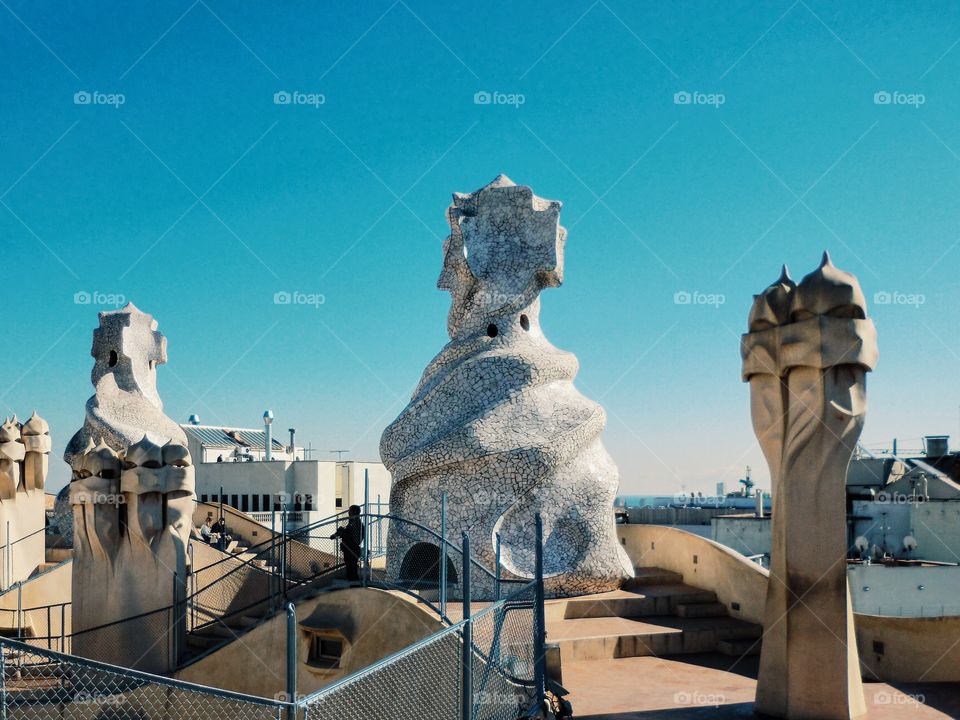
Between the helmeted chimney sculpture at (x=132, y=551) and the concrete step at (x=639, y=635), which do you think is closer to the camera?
the concrete step at (x=639, y=635)

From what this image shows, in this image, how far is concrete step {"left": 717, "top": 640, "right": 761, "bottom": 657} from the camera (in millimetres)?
11969

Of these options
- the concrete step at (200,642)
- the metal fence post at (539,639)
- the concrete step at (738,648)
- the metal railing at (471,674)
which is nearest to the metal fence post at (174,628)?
the concrete step at (200,642)

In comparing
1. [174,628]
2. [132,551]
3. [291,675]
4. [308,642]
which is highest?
[291,675]

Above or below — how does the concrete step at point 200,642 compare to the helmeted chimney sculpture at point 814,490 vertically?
below

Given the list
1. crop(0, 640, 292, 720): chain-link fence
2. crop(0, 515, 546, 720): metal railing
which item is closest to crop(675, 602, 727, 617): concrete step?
crop(0, 515, 546, 720): metal railing

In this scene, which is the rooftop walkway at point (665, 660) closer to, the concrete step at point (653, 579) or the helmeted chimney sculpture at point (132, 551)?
the concrete step at point (653, 579)

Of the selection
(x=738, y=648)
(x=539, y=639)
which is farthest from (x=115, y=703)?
(x=738, y=648)

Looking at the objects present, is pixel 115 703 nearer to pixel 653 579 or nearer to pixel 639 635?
pixel 639 635

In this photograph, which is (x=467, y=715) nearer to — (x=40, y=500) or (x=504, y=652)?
(x=504, y=652)

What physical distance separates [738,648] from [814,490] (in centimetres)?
444

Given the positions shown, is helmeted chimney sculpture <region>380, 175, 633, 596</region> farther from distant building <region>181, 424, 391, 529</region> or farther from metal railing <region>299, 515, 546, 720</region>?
distant building <region>181, 424, 391, 529</region>

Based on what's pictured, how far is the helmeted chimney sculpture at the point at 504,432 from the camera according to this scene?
13.7 m

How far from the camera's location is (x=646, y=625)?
12.7 metres

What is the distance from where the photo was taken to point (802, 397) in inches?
333
